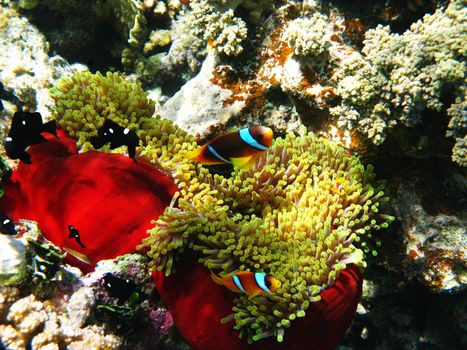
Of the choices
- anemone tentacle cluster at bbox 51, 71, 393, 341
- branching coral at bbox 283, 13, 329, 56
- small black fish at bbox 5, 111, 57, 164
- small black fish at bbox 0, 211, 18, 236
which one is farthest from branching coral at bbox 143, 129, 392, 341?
small black fish at bbox 5, 111, 57, 164

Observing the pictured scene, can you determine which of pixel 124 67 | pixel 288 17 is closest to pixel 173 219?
pixel 288 17

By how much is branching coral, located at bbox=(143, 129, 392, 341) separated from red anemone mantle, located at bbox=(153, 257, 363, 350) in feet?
0.26

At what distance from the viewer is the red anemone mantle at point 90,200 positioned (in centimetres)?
233

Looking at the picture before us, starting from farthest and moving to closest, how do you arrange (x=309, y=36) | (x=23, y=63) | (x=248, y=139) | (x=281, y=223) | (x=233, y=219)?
(x=23, y=63)
(x=309, y=36)
(x=281, y=223)
(x=233, y=219)
(x=248, y=139)

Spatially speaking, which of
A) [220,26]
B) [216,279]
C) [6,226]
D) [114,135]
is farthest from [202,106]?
[6,226]

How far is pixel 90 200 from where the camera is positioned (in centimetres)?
234

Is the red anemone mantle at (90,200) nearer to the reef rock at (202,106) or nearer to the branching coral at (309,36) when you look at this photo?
the reef rock at (202,106)

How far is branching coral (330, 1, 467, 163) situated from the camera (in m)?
2.19

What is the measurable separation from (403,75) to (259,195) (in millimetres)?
1277

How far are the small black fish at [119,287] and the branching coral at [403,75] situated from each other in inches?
75.8

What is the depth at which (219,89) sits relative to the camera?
3393 mm

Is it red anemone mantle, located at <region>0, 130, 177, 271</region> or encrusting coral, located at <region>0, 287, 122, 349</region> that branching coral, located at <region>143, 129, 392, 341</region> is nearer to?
red anemone mantle, located at <region>0, 130, 177, 271</region>

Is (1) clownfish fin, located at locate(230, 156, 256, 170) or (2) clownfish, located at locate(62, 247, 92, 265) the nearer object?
(1) clownfish fin, located at locate(230, 156, 256, 170)

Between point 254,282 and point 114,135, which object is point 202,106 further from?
point 254,282
